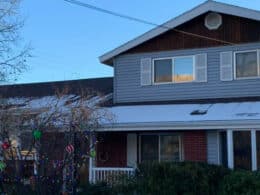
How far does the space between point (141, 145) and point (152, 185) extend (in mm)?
Answer: 5698

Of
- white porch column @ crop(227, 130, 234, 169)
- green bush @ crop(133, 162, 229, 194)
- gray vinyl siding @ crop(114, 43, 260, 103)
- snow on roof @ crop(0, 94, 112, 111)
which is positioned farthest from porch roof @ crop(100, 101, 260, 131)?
green bush @ crop(133, 162, 229, 194)

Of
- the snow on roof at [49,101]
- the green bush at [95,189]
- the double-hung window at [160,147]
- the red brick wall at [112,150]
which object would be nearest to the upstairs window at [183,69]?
the double-hung window at [160,147]

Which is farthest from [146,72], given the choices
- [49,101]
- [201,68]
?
[49,101]

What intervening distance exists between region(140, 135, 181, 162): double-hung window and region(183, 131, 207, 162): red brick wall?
2.52 feet

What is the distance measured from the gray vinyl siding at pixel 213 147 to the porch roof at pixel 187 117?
3.30 ft

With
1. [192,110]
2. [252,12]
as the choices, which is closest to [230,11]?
[252,12]

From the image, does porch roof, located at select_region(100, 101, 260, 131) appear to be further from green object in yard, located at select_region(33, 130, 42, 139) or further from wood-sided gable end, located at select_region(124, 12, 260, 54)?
green object in yard, located at select_region(33, 130, 42, 139)

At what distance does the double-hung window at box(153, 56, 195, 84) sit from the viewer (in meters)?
20.0

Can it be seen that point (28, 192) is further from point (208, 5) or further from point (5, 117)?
point (208, 5)

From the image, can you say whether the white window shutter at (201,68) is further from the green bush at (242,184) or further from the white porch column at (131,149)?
the green bush at (242,184)

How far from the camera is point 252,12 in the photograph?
1856 cm

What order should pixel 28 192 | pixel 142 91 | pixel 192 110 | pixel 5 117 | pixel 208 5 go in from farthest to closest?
pixel 142 91 → pixel 208 5 → pixel 192 110 → pixel 5 117 → pixel 28 192

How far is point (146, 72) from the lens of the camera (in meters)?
20.8

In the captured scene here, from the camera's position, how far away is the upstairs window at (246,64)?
1891 centimetres
